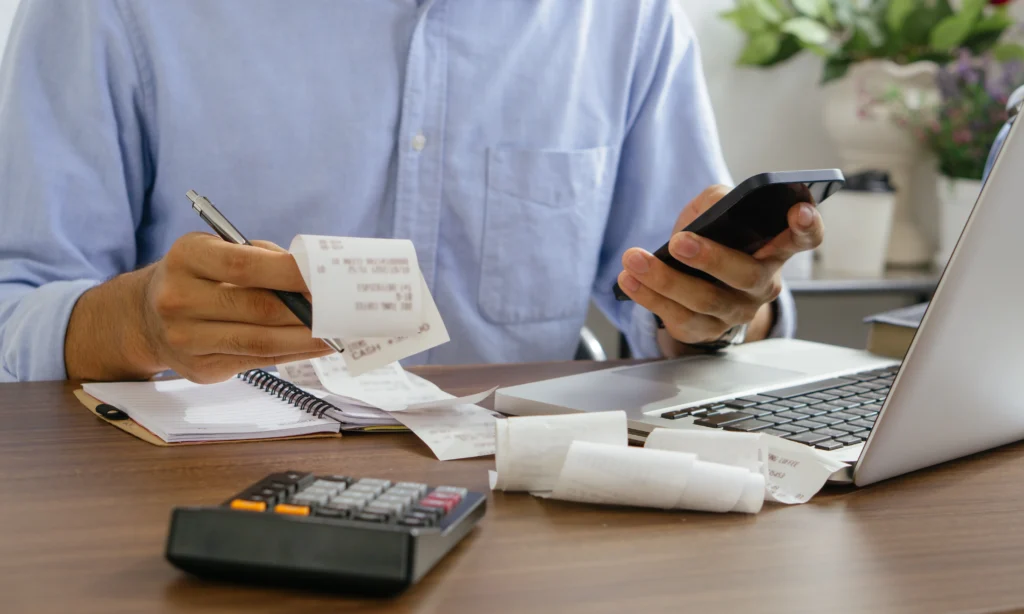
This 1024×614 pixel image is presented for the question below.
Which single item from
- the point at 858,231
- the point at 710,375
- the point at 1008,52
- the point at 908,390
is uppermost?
the point at 1008,52

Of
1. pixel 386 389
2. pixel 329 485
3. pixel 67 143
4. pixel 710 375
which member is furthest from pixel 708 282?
pixel 67 143

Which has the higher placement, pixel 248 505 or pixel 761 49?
pixel 761 49

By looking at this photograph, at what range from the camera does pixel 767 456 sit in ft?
2.00

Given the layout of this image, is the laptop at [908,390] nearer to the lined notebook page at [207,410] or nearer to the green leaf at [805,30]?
the lined notebook page at [207,410]

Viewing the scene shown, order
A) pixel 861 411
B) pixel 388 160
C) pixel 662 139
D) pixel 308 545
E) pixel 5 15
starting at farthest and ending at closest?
pixel 5 15 < pixel 662 139 < pixel 388 160 < pixel 861 411 < pixel 308 545

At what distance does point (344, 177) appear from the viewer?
1192 mm

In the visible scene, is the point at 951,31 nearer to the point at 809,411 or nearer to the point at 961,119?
the point at 961,119

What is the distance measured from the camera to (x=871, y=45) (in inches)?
87.1

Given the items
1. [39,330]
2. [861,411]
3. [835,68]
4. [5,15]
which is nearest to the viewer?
[861,411]

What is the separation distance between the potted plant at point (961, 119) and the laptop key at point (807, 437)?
5.17ft

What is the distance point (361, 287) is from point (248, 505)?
0.56ft

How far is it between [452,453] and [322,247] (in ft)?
0.55

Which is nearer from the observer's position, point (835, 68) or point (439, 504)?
point (439, 504)

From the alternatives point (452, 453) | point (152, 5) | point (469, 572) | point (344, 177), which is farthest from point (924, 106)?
point (469, 572)
